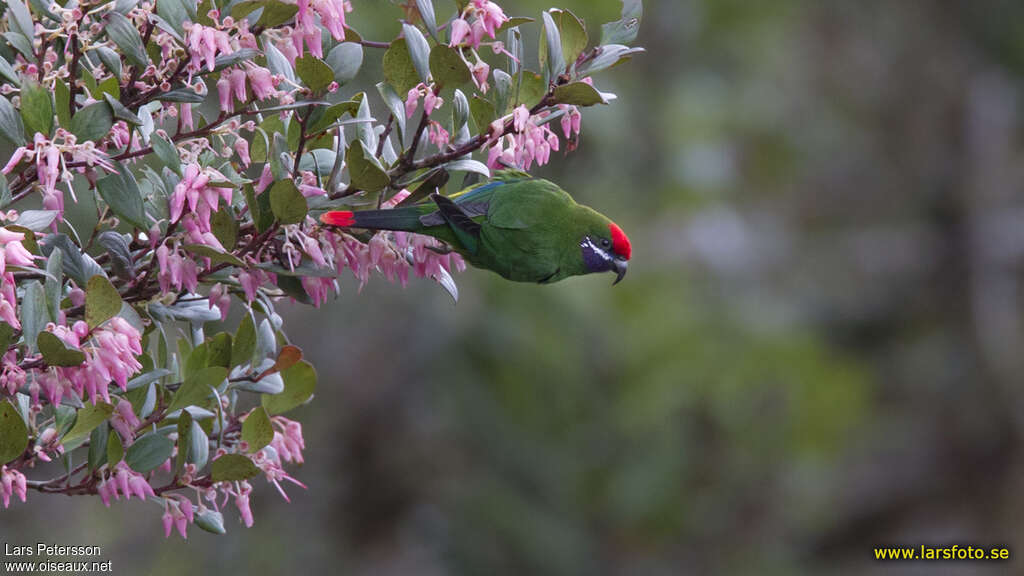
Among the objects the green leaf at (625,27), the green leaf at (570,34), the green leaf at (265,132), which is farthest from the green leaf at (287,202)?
the green leaf at (625,27)

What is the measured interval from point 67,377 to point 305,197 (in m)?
0.51

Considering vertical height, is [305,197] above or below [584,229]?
above

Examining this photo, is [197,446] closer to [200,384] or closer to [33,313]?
[200,384]

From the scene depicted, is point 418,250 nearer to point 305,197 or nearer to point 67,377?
point 305,197

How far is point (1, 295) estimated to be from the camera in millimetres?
1453

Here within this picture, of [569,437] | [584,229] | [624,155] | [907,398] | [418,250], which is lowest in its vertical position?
[907,398]

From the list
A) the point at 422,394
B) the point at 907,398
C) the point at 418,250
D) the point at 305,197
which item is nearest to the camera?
the point at 305,197

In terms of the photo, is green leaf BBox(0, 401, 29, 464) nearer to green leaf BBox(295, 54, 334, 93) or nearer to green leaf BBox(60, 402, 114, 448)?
green leaf BBox(60, 402, 114, 448)

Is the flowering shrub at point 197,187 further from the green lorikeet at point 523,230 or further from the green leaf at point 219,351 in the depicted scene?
the green lorikeet at point 523,230

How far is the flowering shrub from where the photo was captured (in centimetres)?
164

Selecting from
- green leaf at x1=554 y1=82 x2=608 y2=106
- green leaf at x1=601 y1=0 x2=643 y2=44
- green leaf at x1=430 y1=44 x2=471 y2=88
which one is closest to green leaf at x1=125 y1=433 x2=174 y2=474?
green leaf at x1=430 y1=44 x2=471 y2=88

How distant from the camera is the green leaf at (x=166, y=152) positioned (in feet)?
5.70

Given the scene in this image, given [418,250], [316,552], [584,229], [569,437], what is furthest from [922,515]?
[418,250]

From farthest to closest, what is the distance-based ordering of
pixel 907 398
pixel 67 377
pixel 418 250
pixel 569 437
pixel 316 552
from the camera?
pixel 907 398 < pixel 316 552 < pixel 569 437 < pixel 418 250 < pixel 67 377
